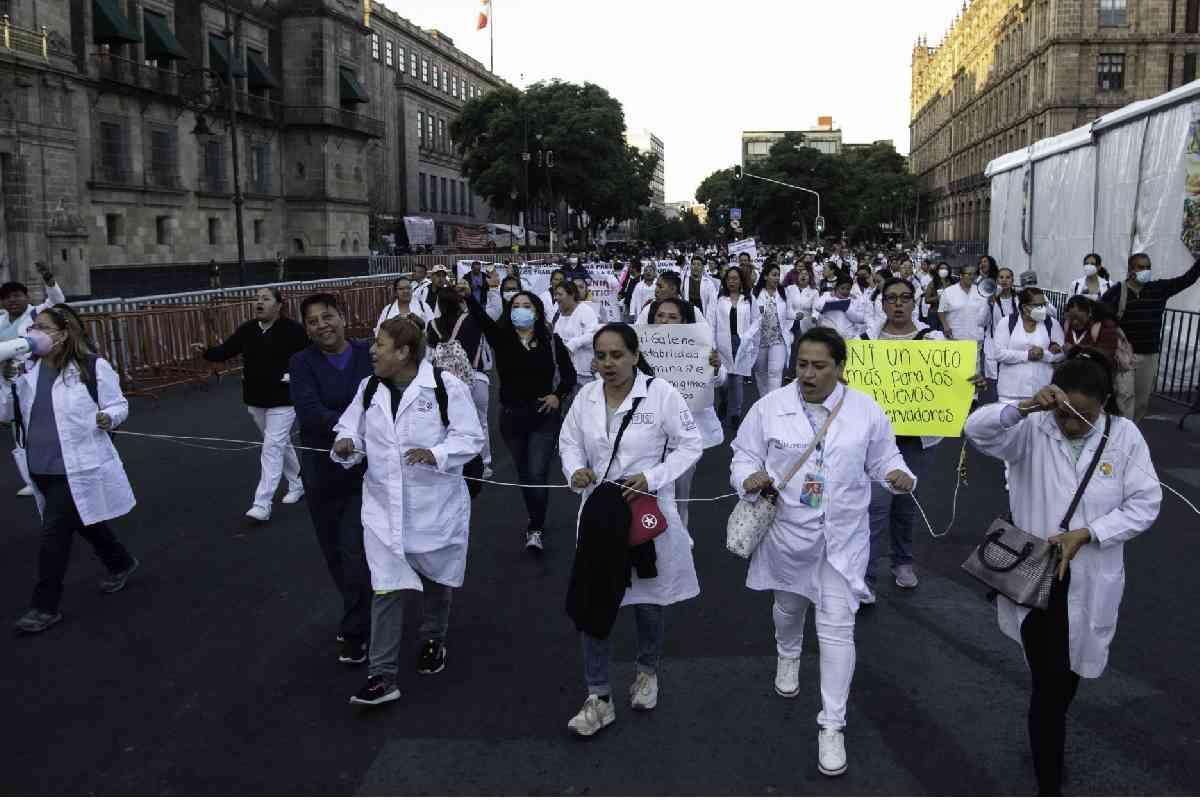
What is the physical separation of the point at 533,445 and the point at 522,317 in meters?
0.90

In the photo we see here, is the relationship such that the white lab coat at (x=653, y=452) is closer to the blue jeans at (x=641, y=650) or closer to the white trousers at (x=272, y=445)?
the blue jeans at (x=641, y=650)

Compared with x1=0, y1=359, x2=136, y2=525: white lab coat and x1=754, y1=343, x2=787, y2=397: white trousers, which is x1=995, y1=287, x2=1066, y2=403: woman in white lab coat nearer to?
x1=754, y1=343, x2=787, y2=397: white trousers

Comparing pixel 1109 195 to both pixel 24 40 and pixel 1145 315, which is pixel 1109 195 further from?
pixel 24 40

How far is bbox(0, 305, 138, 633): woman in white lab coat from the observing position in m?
5.80

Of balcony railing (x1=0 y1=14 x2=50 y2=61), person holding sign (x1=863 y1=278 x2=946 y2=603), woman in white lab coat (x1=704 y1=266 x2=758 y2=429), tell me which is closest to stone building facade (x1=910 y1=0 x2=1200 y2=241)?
balcony railing (x1=0 y1=14 x2=50 y2=61)

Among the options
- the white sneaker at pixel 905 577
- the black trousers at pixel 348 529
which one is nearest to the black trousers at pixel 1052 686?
the white sneaker at pixel 905 577

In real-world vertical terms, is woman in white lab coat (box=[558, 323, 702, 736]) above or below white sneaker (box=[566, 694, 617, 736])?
above

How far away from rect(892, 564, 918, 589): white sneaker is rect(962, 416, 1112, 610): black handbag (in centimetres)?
236

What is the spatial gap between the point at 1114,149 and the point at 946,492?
11907 mm

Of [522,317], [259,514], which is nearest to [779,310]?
[522,317]

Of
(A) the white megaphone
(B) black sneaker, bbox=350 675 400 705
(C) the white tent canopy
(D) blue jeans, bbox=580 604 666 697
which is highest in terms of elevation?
(C) the white tent canopy

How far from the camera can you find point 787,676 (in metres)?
4.64

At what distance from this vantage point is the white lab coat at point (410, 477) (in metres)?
4.57

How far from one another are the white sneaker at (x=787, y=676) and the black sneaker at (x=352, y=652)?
209 centimetres
